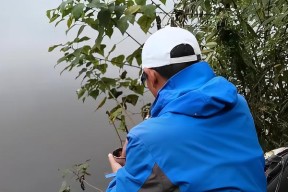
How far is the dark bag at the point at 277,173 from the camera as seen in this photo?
3.56ft

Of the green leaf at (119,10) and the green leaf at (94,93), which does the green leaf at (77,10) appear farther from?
the green leaf at (94,93)

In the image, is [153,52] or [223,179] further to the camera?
[153,52]

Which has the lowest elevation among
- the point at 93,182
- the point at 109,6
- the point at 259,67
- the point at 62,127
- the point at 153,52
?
the point at 93,182

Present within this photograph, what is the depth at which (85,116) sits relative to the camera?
3711 mm

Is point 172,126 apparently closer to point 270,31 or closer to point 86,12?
point 86,12

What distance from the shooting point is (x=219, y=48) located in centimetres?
176

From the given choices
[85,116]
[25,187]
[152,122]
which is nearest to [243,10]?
[152,122]

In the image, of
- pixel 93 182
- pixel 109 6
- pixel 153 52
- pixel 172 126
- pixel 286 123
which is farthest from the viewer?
pixel 93 182

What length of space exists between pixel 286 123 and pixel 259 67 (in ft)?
1.01

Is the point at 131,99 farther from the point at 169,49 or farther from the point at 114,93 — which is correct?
the point at 169,49

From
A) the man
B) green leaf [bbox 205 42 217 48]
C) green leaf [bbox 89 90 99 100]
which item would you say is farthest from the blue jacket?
green leaf [bbox 89 90 99 100]

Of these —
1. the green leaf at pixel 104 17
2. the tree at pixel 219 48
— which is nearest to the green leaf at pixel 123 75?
the tree at pixel 219 48

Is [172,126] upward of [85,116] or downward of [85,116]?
upward

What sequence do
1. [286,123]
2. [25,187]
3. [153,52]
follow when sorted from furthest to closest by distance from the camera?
[25,187]
[286,123]
[153,52]
